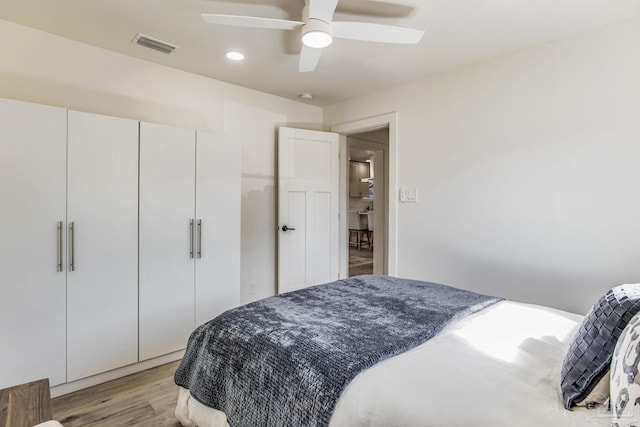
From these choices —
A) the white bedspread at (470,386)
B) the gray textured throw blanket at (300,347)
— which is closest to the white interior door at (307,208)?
the gray textured throw blanket at (300,347)

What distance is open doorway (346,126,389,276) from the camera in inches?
189

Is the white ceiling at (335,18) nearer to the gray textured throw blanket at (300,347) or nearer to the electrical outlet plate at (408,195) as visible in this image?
the electrical outlet plate at (408,195)

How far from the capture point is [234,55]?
2.74 meters

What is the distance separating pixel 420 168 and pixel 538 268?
1285mm

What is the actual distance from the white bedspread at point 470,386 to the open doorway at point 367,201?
3.09 metres

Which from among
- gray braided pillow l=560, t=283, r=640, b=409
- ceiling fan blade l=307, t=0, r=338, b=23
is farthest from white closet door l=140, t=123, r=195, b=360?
gray braided pillow l=560, t=283, r=640, b=409

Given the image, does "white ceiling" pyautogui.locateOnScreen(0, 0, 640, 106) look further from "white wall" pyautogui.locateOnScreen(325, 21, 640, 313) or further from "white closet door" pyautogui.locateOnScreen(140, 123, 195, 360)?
"white closet door" pyautogui.locateOnScreen(140, 123, 195, 360)

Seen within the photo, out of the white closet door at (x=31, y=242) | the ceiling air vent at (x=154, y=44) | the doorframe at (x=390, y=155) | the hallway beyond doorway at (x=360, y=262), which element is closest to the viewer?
the white closet door at (x=31, y=242)

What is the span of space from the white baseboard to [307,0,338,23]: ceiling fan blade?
2.61m

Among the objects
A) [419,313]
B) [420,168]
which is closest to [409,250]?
[420,168]

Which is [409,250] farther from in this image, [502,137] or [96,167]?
[96,167]

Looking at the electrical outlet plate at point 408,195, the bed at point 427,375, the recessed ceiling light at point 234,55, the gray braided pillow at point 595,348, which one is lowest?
the bed at point 427,375

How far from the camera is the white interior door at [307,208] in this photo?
3697mm

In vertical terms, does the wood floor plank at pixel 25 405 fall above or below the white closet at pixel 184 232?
below
